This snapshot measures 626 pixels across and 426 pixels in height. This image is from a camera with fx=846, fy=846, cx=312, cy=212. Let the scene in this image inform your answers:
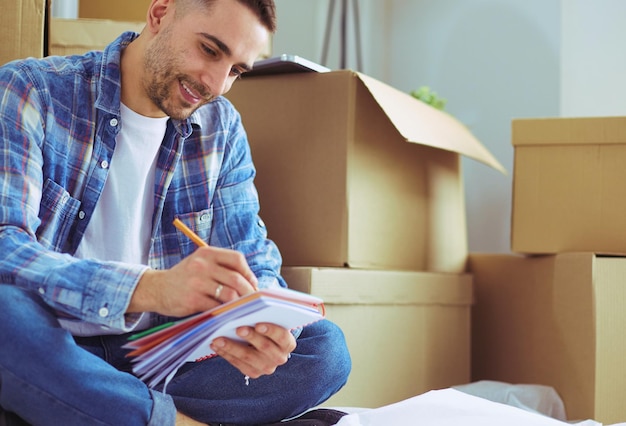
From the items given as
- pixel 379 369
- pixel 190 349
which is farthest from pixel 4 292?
pixel 379 369

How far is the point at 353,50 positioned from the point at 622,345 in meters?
1.02

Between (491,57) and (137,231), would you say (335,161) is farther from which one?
(491,57)

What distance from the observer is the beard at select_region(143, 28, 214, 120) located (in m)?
0.99

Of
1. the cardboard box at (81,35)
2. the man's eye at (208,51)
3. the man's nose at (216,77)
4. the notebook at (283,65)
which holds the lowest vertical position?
the man's nose at (216,77)

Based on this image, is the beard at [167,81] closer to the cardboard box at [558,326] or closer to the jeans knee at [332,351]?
the jeans knee at [332,351]

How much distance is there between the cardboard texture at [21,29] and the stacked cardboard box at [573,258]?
791 mm

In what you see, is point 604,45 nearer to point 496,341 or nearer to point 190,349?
point 496,341

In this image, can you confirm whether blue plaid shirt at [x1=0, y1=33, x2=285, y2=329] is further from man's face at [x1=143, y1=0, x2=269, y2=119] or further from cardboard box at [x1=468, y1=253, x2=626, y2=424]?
cardboard box at [x1=468, y1=253, x2=626, y2=424]

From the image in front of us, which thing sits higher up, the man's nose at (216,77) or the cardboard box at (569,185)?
the man's nose at (216,77)

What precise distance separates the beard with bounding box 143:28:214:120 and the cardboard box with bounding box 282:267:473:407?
329mm

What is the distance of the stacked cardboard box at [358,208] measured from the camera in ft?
4.18

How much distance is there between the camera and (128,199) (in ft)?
3.39

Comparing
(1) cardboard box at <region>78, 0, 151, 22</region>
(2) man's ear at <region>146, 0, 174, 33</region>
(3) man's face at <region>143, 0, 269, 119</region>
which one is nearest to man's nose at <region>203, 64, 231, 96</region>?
(3) man's face at <region>143, 0, 269, 119</region>

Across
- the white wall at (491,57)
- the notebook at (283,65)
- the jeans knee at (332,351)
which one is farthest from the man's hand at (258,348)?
the white wall at (491,57)
